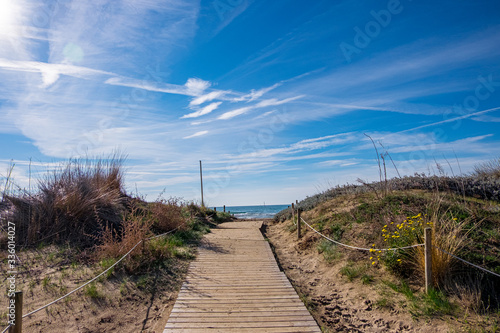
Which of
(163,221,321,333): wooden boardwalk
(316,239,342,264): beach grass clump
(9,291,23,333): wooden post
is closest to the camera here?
(9,291,23,333): wooden post

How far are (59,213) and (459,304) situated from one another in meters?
9.42

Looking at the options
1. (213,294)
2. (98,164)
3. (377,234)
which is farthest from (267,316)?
(98,164)

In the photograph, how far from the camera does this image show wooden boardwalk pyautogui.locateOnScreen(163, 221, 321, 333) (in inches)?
196

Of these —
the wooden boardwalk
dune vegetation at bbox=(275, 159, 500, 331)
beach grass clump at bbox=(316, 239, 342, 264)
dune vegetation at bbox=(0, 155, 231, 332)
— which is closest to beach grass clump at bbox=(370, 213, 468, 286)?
dune vegetation at bbox=(275, 159, 500, 331)

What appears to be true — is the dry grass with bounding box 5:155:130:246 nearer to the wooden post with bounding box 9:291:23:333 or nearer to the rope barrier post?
the wooden post with bounding box 9:291:23:333

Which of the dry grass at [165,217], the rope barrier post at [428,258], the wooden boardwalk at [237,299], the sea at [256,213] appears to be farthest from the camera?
the sea at [256,213]

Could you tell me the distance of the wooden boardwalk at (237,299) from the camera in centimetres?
497

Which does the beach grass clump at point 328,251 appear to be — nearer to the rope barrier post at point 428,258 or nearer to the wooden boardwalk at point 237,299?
the wooden boardwalk at point 237,299

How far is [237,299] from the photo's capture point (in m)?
6.06

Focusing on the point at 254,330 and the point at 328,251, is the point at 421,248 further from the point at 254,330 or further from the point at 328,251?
the point at 254,330

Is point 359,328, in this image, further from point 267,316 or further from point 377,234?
point 377,234

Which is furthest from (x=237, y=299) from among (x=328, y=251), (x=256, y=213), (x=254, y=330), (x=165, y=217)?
(x=256, y=213)

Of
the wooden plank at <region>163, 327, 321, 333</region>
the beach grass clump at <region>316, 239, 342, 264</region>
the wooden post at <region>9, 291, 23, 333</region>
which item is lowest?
the wooden plank at <region>163, 327, 321, 333</region>

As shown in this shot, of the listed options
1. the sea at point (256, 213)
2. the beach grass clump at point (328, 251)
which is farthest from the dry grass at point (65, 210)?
the sea at point (256, 213)
